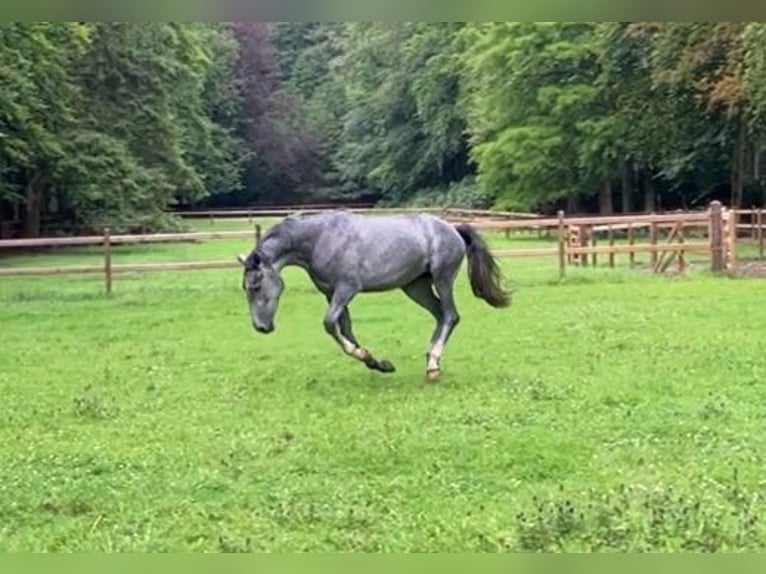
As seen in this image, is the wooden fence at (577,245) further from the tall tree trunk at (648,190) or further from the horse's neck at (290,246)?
the tall tree trunk at (648,190)

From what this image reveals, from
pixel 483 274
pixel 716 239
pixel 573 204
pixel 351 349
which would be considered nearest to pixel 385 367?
pixel 351 349

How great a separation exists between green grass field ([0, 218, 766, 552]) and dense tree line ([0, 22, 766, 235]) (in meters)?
5.68

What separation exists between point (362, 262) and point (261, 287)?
2.38 feet

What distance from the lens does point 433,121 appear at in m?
39.6

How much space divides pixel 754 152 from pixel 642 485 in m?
22.4

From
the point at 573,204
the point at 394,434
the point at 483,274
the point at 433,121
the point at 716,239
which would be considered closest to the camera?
the point at 394,434

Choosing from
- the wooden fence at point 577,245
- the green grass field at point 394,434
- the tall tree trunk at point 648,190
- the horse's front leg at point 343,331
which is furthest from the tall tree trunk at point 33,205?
the horse's front leg at point 343,331

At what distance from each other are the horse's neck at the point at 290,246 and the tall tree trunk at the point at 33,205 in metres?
20.2

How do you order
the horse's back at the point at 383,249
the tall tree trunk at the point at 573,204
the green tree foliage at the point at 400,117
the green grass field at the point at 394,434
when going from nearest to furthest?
1. the green grass field at the point at 394,434
2. the horse's back at the point at 383,249
3. the tall tree trunk at the point at 573,204
4. the green tree foliage at the point at 400,117

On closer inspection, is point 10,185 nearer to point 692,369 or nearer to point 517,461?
point 692,369

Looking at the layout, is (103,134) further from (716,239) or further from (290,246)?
(290,246)

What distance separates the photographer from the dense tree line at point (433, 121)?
21.2 meters

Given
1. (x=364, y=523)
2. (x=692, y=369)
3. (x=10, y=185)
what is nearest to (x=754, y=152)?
(x=10, y=185)

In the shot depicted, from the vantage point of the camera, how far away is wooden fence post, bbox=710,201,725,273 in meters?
15.5
